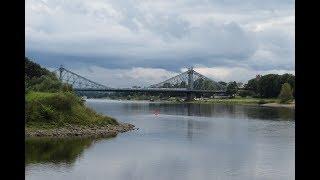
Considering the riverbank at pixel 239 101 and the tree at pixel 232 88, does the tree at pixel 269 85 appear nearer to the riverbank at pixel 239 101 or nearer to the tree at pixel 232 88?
the riverbank at pixel 239 101

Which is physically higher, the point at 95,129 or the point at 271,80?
the point at 271,80

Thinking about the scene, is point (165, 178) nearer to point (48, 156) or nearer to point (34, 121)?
point (48, 156)

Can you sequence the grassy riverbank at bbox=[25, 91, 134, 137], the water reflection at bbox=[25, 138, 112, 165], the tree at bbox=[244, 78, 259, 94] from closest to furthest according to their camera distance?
1. the water reflection at bbox=[25, 138, 112, 165]
2. the grassy riverbank at bbox=[25, 91, 134, 137]
3. the tree at bbox=[244, 78, 259, 94]

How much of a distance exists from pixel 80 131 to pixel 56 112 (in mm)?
2346

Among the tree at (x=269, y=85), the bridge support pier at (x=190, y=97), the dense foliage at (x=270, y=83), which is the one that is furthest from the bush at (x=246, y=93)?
the bridge support pier at (x=190, y=97)

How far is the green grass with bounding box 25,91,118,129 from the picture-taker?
2708 cm

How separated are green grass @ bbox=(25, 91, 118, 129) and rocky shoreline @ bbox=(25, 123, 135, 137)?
2.11ft

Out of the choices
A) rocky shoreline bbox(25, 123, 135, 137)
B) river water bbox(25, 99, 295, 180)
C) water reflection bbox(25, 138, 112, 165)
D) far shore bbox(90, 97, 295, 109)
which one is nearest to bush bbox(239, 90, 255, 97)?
far shore bbox(90, 97, 295, 109)

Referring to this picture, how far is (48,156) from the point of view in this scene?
59.6 feet

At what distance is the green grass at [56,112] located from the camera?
27.1 m

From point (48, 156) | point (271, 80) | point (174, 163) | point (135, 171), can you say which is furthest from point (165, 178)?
point (271, 80)

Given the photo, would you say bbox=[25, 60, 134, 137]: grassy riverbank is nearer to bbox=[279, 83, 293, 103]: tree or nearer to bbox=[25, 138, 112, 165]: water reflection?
bbox=[25, 138, 112, 165]: water reflection

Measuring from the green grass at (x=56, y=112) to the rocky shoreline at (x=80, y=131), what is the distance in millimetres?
642
